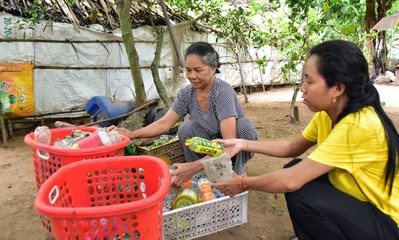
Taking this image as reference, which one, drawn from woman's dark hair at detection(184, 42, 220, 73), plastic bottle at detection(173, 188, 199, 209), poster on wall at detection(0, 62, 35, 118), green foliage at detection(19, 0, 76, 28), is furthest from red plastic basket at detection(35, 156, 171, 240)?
poster on wall at detection(0, 62, 35, 118)

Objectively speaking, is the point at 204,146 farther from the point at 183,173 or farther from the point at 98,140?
the point at 98,140

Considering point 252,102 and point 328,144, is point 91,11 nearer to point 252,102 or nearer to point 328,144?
point 252,102

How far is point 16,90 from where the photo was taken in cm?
451

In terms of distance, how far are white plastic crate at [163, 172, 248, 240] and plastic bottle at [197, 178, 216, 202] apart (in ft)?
0.18

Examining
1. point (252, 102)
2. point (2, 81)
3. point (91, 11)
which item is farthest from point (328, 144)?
point (252, 102)

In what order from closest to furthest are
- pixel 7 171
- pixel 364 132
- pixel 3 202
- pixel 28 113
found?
pixel 364 132 < pixel 3 202 < pixel 7 171 < pixel 28 113

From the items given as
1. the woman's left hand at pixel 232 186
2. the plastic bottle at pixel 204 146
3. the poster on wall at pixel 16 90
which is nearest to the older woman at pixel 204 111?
the plastic bottle at pixel 204 146

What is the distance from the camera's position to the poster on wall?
173 inches

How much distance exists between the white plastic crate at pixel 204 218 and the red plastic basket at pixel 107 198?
0.46 meters

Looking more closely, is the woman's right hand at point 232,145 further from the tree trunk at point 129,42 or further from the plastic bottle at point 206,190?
the tree trunk at point 129,42

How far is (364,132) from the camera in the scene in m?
1.25

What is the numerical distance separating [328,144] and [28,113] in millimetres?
4560

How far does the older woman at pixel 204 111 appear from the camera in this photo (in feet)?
6.76

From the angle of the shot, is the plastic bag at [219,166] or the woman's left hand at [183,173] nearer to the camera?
the plastic bag at [219,166]
